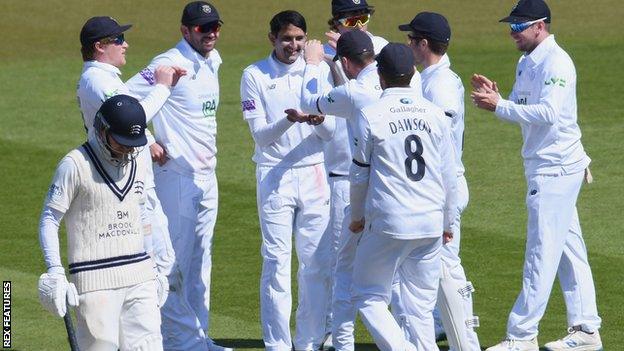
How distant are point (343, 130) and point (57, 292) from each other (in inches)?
129

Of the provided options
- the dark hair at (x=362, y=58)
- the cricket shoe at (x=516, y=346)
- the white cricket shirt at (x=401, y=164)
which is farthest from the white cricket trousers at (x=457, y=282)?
the dark hair at (x=362, y=58)

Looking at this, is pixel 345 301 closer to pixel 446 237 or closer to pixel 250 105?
pixel 446 237

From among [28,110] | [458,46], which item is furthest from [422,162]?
[458,46]

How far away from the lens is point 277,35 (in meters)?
10.4

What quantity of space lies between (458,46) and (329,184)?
1450cm

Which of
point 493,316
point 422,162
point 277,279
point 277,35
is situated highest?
point 277,35

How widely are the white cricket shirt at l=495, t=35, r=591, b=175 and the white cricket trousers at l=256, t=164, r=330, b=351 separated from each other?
155cm

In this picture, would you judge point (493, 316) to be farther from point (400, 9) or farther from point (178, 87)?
point (400, 9)

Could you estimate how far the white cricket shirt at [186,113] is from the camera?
10633mm

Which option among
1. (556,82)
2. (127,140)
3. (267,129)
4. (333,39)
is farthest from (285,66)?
(127,140)

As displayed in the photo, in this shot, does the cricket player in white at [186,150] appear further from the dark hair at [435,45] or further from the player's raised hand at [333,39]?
the dark hair at [435,45]

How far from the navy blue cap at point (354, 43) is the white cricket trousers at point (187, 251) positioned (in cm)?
169

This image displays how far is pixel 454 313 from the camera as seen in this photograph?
10117 mm

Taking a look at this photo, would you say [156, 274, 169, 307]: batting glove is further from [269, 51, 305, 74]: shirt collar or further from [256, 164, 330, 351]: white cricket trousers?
[269, 51, 305, 74]: shirt collar
